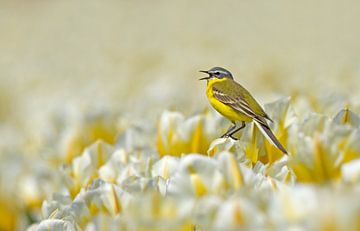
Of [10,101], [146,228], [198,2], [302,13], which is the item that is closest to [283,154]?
[146,228]

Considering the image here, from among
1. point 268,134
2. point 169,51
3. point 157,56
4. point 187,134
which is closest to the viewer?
point 268,134

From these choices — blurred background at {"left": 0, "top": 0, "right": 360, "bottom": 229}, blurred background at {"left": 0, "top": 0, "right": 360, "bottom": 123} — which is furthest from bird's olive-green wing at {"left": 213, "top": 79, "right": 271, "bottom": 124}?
blurred background at {"left": 0, "top": 0, "right": 360, "bottom": 123}

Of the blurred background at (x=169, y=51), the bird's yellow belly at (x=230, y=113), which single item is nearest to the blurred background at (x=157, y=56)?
the blurred background at (x=169, y=51)

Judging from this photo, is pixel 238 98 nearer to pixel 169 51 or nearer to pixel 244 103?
pixel 244 103

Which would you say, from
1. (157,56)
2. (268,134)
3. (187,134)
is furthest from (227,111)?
(157,56)

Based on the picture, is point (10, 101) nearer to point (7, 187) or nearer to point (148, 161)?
point (7, 187)

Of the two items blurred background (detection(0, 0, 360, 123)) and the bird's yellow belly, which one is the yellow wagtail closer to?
the bird's yellow belly
